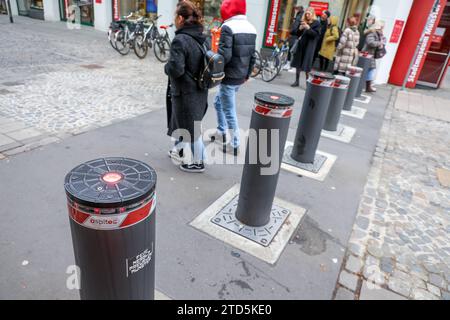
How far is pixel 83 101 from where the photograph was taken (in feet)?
21.0

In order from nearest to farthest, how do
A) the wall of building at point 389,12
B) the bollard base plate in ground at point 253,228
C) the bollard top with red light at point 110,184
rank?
the bollard top with red light at point 110,184 → the bollard base plate in ground at point 253,228 → the wall of building at point 389,12

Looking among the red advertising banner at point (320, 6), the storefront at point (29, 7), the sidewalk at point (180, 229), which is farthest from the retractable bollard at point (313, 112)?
the storefront at point (29, 7)

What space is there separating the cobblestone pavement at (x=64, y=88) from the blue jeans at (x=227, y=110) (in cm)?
195

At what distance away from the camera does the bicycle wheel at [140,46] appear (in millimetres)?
10945

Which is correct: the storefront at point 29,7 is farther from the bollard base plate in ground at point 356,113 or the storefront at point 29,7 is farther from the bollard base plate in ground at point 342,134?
the bollard base plate in ground at point 342,134

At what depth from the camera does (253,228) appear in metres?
3.24

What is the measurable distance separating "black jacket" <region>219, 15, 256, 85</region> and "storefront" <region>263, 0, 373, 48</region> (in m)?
8.32

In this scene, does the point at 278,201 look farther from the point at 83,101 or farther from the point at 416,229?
the point at 83,101

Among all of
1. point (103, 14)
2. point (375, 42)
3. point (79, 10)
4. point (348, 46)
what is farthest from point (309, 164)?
point (79, 10)

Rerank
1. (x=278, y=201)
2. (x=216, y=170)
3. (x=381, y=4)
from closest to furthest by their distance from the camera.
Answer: (x=278, y=201)
(x=216, y=170)
(x=381, y=4)

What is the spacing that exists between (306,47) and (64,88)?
592 cm

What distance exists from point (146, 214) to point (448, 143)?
6817mm

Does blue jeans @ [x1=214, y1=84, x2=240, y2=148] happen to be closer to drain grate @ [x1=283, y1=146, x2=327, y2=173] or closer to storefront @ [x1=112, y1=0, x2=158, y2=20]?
drain grate @ [x1=283, y1=146, x2=327, y2=173]
